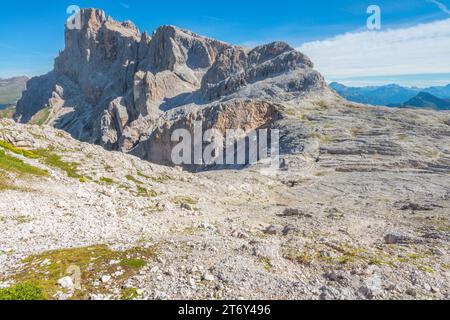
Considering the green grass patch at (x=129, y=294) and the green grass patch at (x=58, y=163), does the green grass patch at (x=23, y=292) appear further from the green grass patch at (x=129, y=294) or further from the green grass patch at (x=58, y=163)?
the green grass patch at (x=58, y=163)

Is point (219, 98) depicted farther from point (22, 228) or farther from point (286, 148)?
point (22, 228)

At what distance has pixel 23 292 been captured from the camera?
31.1 ft

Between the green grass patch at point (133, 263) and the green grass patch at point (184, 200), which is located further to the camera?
the green grass patch at point (184, 200)

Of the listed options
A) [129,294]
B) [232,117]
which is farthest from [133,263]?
[232,117]

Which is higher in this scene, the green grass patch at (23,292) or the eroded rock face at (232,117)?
the eroded rock face at (232,117)

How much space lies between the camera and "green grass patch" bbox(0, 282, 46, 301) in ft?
30.1

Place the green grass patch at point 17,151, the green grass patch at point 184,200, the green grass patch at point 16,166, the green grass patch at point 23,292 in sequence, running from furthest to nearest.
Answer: the green grass patch at point 17,151, the green grass patch at point 184,200, the green grass patch at point 16,166, the green grass patch at point 23,292

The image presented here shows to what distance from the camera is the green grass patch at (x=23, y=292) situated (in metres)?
9.19

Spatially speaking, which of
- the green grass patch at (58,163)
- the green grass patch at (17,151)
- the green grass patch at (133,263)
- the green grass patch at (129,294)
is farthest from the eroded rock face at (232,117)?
the green grass patch at (129,294)

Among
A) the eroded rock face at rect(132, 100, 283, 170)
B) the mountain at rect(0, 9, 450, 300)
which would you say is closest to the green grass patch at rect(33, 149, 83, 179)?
the mountain at rect(0, 9, 450, 300)

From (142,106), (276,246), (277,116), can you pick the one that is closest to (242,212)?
(276,246)

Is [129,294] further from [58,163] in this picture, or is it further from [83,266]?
[58,163]

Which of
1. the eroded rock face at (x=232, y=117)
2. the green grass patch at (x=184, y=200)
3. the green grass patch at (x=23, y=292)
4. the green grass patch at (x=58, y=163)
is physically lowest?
the green grass patch at (x=184, y=200)

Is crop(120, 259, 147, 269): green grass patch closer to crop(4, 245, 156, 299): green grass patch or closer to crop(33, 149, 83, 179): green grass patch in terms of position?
crop(4, 245, 156, 299): green grass patch
